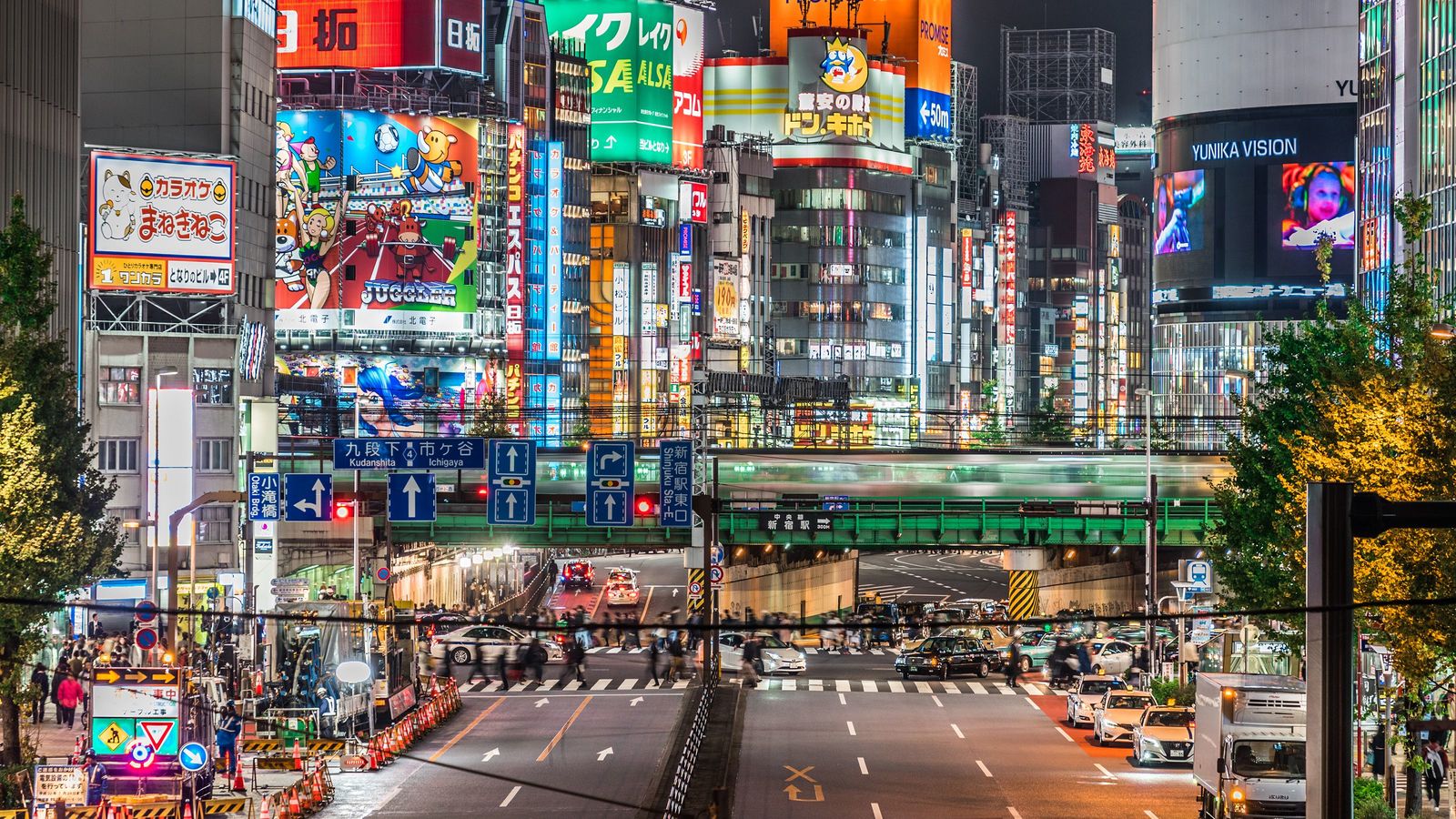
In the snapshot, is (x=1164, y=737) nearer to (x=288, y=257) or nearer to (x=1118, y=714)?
(x=1118, y=714)

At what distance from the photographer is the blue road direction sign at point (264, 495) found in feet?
170

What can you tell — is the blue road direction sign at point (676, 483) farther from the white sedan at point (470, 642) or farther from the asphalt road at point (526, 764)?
the white sedan at point (470, 642)

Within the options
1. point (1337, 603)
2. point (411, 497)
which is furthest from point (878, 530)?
point (1337, 603)

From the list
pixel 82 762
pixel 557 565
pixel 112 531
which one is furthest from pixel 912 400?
pixel 82 762

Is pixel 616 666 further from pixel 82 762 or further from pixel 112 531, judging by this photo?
pixel 82 762

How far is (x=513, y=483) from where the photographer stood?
51.4 m

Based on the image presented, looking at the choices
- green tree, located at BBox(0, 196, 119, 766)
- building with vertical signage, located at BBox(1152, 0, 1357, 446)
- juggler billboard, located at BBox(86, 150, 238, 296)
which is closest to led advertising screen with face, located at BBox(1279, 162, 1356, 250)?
building with vertical signage, located at BBox(1152, 0, 1357, 446)

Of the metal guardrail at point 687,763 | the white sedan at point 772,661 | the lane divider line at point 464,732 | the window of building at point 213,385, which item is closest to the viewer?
the metal guardrail at point 687,763

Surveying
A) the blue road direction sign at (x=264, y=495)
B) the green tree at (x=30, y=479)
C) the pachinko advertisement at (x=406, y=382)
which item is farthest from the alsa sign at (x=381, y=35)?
the green tree at (x=30, y=479)

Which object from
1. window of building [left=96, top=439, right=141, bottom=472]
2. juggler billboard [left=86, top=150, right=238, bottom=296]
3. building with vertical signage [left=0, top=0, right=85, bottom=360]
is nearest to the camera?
building with vertical signage [left=0, top=0, right=85, bottom=360]

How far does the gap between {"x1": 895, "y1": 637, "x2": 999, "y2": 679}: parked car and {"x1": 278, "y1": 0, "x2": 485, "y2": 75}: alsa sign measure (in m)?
63.9

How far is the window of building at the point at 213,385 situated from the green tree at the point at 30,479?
85.0ft

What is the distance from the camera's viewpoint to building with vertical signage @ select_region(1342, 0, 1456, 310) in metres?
93.1

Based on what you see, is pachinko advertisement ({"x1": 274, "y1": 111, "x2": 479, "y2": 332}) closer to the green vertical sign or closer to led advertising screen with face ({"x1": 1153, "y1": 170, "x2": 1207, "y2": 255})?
the green vertical sign
